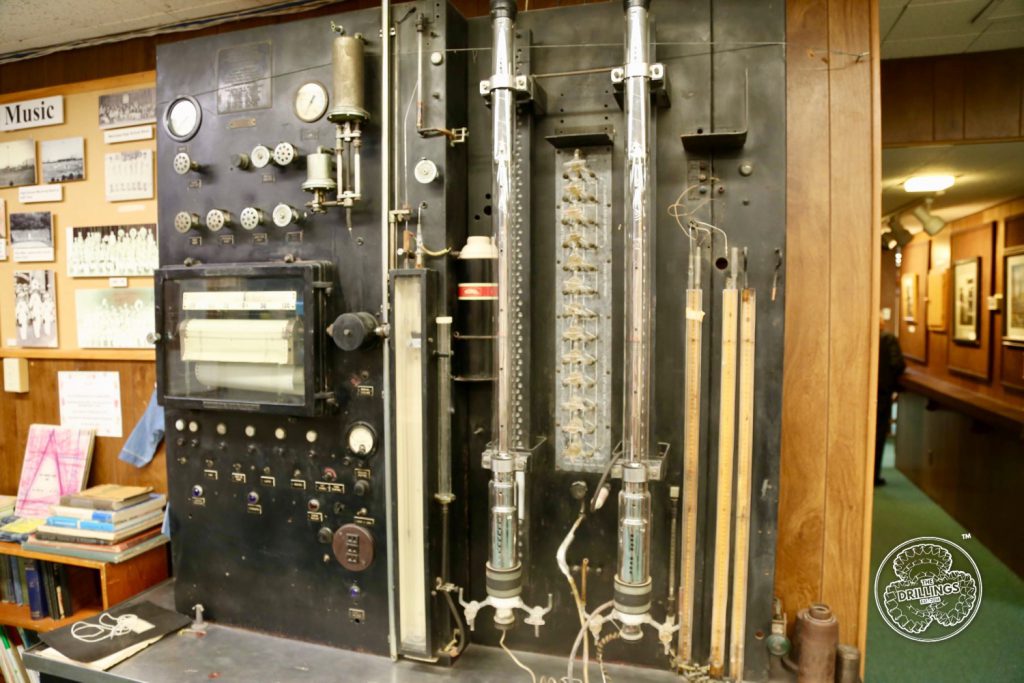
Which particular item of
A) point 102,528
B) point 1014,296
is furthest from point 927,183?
point 102,528

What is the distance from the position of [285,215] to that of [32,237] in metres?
1.73

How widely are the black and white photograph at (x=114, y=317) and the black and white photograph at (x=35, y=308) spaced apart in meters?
0.15

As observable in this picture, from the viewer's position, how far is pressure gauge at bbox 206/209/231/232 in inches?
75.3

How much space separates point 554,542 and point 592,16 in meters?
1.45

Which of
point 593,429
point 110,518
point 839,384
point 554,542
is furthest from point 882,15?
point 110,518

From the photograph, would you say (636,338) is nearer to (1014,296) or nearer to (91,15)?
(1014,296)

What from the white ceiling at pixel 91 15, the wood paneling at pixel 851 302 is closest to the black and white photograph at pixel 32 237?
the white ceiling at pixel 91 15

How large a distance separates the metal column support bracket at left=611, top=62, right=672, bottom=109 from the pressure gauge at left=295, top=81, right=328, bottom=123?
0.82 m

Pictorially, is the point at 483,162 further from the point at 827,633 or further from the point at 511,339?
the point at 827,633

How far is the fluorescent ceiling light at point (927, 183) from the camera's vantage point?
354 centimetres

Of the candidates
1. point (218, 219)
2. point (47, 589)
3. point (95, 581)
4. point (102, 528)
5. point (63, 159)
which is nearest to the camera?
point (218, 219)

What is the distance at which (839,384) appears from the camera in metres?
1.79

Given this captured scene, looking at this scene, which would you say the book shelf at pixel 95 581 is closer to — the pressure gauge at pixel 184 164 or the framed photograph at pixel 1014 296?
the pressure gauge at pixel 184 164

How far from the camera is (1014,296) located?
9.19 ft
